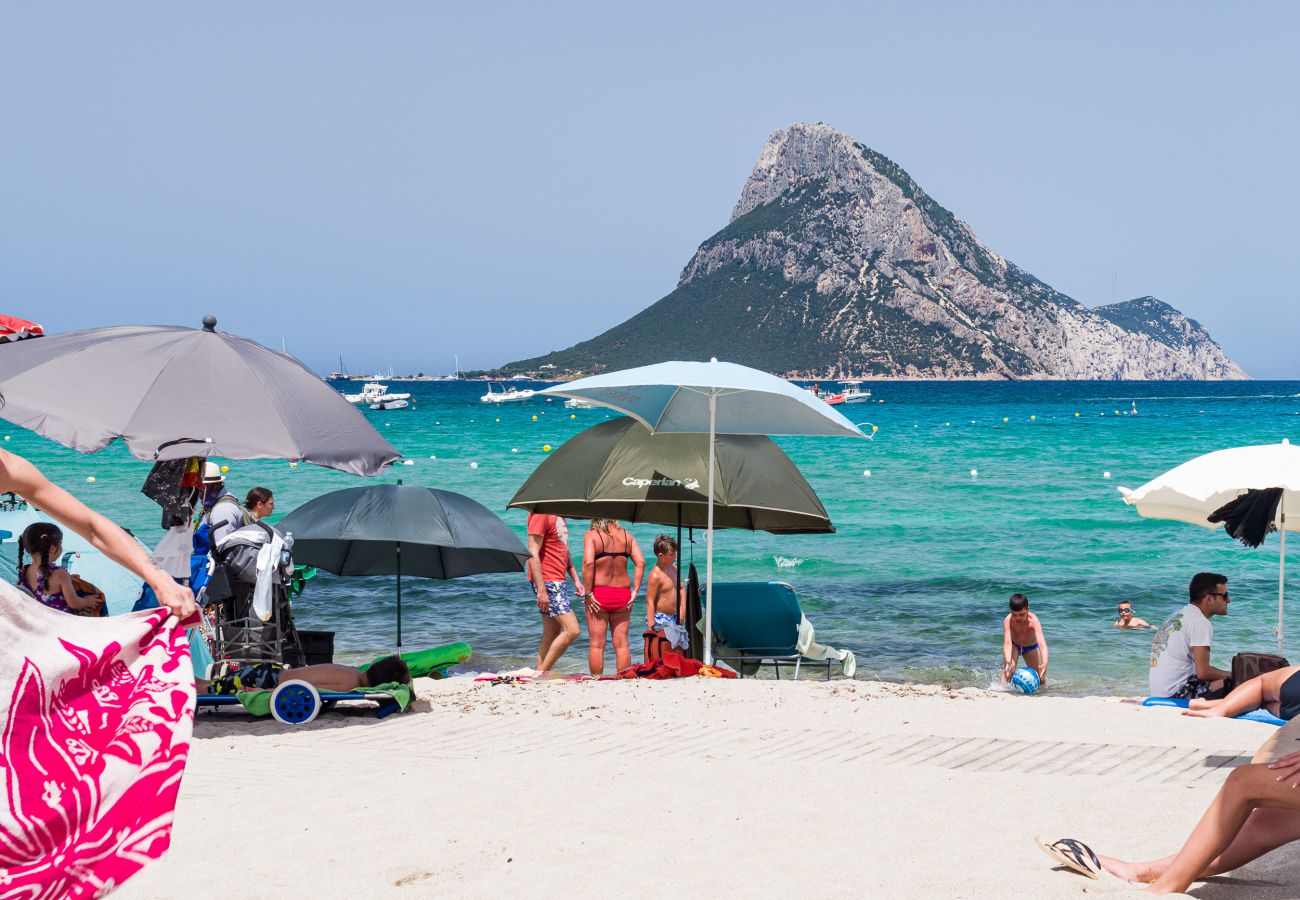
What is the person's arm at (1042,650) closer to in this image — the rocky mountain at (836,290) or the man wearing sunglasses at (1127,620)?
the man wearing sunglasses at (1127,620)

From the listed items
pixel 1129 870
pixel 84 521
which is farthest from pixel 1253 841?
pixel 84 521

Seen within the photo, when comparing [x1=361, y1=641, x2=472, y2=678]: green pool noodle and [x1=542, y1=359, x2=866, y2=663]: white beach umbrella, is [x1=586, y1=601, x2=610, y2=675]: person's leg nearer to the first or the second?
[x1=542, y1=359, x2=866, y2=663]: white beach umbrella

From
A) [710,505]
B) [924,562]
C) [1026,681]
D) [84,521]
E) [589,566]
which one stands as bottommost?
[924,562]

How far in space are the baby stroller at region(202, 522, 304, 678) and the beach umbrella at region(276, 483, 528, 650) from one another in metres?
2.24

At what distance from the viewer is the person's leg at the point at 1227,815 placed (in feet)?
11.4

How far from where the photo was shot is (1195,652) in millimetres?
7691

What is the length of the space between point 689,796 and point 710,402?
3681 millimetres

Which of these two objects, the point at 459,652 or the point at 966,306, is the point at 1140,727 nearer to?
the point at 459,652

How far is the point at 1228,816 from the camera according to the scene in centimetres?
354

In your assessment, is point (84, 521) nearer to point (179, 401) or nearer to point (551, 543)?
point (179, 401)

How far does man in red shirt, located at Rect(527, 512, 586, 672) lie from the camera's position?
8.95m

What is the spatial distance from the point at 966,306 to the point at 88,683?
503 feet

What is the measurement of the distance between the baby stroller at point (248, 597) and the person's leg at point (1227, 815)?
15.1 ft

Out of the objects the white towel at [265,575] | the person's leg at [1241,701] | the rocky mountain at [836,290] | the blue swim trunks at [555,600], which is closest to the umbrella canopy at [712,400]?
the blue swim trunks at [555,600]
